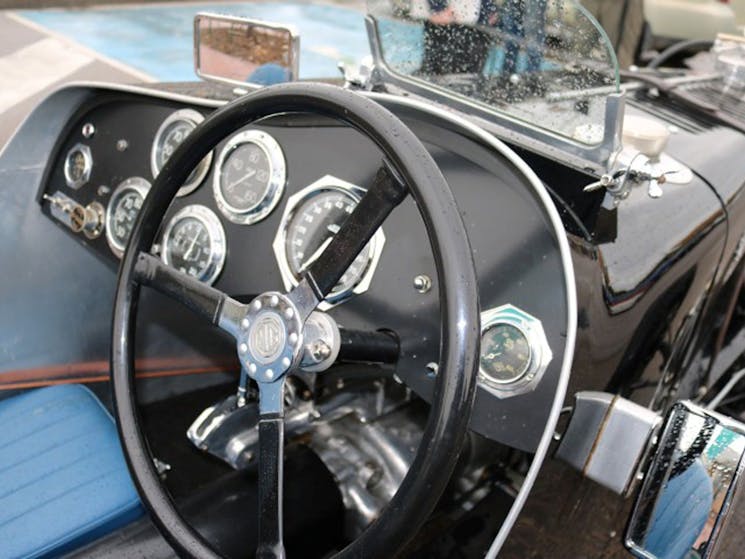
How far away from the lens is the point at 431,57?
1738mm

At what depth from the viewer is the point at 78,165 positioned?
2.00 meters

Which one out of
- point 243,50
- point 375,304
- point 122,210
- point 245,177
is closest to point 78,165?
point 122,210

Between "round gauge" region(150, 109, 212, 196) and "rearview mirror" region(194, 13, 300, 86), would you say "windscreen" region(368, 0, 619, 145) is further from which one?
"round gauge" region(150, 109, 212, 196)

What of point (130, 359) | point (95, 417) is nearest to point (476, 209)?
point (130, 359)

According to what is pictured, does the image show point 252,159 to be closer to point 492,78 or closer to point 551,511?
point 492,78

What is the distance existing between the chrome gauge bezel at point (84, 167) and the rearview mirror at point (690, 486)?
1.51 meters

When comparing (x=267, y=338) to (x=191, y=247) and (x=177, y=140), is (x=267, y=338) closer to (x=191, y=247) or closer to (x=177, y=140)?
(x=191, y=247)

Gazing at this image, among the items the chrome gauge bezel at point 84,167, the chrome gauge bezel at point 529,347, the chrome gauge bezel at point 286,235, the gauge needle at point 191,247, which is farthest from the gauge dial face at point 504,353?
the chrome gauge bezel at point 84,167

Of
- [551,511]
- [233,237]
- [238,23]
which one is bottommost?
[551,511]

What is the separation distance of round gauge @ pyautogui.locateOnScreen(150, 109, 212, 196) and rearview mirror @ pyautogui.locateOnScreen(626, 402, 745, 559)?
3.57 ft

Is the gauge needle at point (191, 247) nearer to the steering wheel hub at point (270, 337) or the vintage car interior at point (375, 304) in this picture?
the vintage car interior at point (375, 304)

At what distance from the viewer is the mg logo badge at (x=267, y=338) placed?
43.9 inches

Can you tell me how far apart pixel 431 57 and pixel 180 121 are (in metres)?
0.59

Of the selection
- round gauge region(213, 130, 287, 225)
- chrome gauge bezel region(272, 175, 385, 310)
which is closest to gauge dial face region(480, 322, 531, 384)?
chrome gauge bezel region(272, 175, 385, 310)
